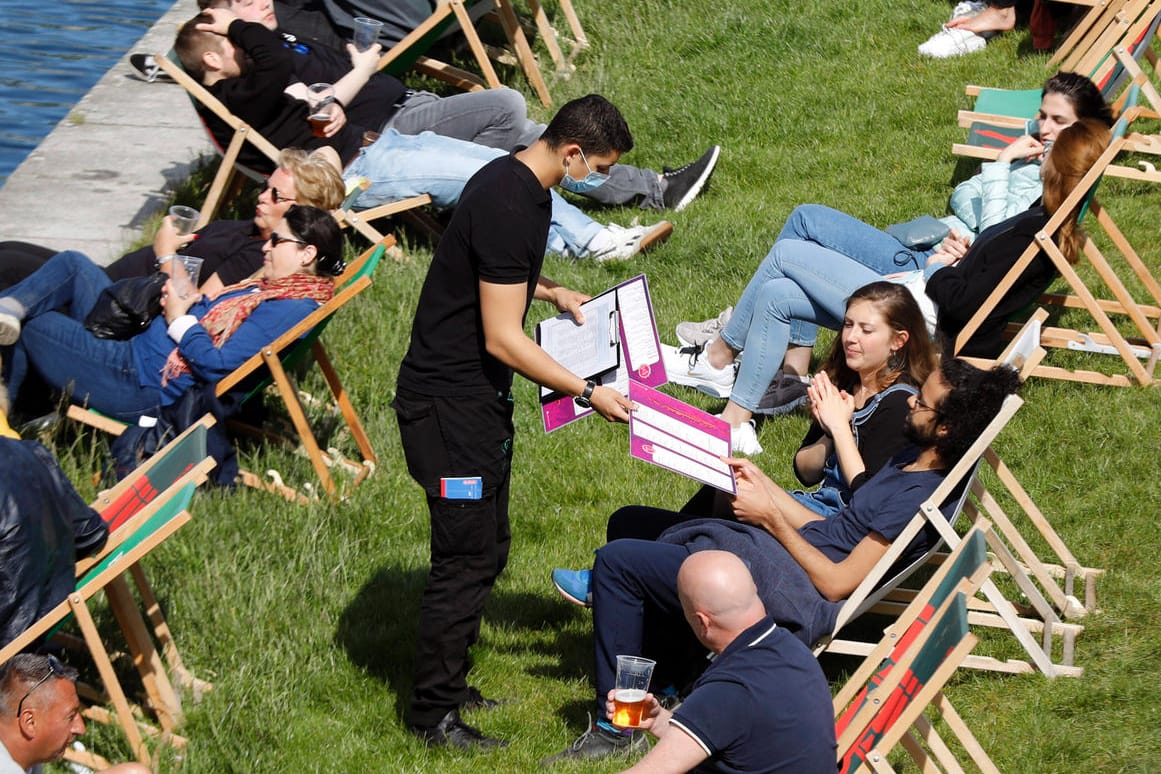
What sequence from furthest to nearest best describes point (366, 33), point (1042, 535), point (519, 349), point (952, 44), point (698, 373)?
1. point (952, 44)
2. point (366, 33)
3. point (698, 373)
4. point (1042, 535)
5. point (519, 349)

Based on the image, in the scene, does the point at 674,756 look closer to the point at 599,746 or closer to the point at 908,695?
the point at 908,695

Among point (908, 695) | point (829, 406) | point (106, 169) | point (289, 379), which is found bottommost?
point (106, 169)

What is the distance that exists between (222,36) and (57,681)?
5.06 meters

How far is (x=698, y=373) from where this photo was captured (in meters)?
6.64

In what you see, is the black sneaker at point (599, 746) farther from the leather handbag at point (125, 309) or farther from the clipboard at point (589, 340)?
the leather handbag at point (125, 309)

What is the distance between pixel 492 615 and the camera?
509 centimetres

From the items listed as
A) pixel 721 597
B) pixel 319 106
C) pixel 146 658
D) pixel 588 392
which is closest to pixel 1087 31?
pixel 319 106

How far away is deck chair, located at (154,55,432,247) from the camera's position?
24.5ft

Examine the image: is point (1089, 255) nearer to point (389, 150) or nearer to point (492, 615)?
point (492, 615)

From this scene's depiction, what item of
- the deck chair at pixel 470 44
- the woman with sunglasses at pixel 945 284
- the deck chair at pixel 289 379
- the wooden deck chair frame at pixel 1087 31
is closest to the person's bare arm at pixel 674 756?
the deck chair at pixel 289 379

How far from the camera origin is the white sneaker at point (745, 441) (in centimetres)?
605

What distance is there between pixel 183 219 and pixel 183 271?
1.42 ft

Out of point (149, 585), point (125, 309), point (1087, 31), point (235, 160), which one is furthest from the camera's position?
point (1087, 31)

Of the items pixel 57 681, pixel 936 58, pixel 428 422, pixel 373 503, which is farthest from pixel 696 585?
pixel 936 58
